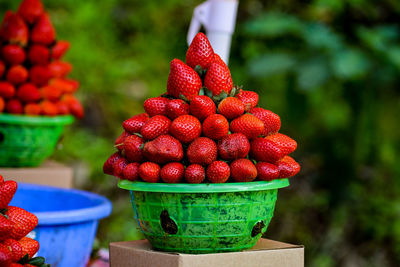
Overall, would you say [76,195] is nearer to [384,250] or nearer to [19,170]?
[19,170]

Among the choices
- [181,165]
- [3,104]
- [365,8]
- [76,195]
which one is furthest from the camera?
[365,8]

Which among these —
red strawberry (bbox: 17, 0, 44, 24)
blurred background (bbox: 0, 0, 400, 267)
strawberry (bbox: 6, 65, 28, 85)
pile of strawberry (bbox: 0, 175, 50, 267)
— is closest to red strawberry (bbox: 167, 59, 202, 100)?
pile of strawberry (bbox: 0, 175, 50, 267)

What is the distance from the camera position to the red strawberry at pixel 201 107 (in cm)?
104

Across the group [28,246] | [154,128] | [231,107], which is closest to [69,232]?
[28,246]

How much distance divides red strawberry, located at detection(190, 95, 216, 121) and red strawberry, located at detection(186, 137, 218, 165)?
5 cm

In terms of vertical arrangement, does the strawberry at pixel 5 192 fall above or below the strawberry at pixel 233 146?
below

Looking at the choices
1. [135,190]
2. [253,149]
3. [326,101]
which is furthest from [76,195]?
[326,101]

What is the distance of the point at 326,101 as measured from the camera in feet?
13.2

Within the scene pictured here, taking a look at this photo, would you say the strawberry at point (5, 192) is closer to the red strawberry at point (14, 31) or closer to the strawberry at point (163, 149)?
the strawberry at point (163, 149)

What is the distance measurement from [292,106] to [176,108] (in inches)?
95.6

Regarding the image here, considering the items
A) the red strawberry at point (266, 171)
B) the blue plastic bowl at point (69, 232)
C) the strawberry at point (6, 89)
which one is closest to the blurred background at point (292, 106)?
the strawberry at point (6, 89)

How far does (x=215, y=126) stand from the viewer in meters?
1.01

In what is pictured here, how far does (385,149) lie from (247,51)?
1191 millimetres

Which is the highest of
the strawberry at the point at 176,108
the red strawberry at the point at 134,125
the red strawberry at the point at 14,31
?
the red strawberry at the point at 14,31
